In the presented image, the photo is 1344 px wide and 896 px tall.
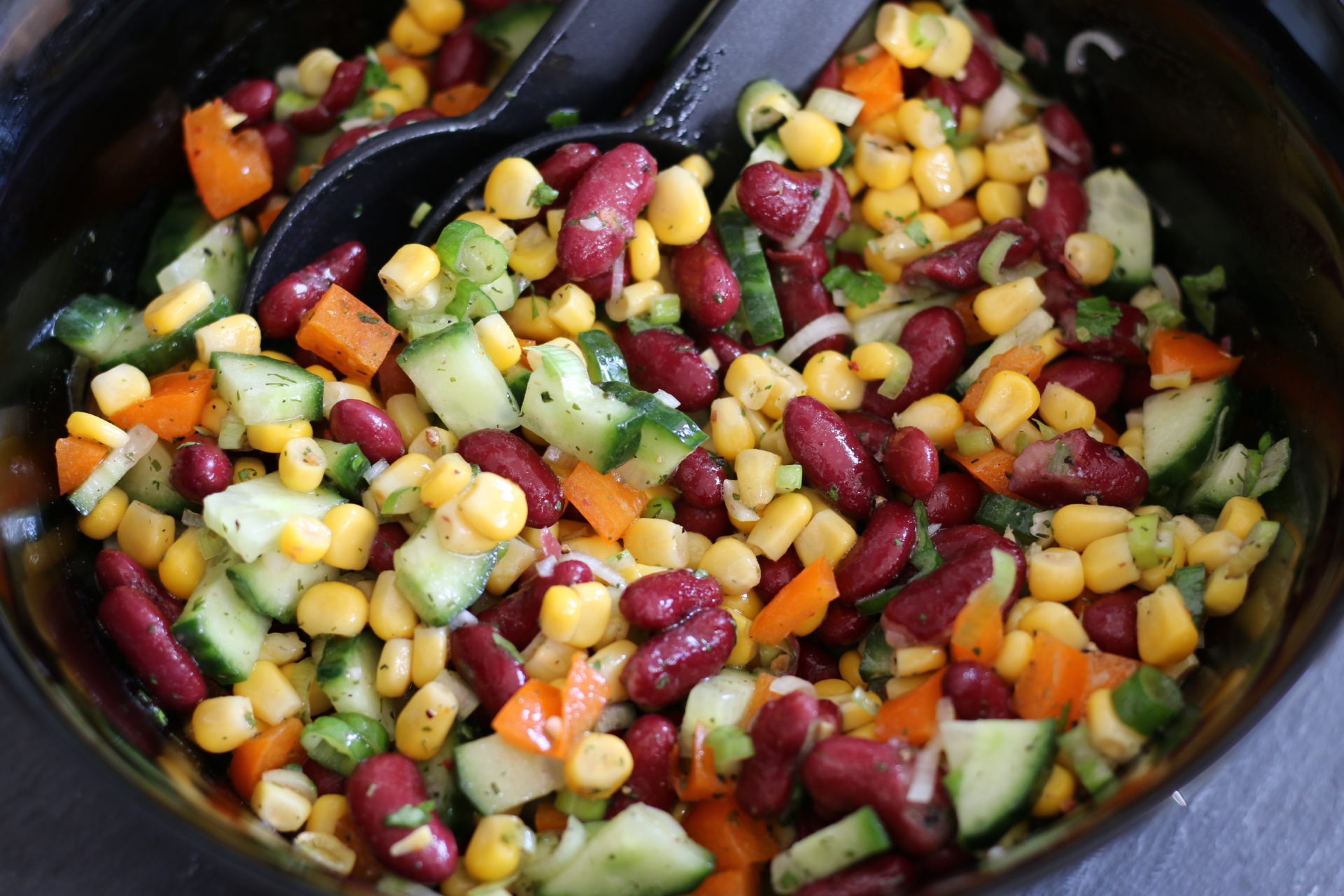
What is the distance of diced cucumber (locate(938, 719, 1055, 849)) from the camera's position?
156cm

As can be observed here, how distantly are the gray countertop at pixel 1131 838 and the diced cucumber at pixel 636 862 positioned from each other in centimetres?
69

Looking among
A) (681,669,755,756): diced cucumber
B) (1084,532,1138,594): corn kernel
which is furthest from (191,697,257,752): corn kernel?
(1084,532,1138,594): corn kernel

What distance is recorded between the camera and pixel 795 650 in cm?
200

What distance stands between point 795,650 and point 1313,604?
0.84 meters

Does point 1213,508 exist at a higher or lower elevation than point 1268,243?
lower

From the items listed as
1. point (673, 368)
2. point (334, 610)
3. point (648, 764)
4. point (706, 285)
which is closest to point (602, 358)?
point (673, 368)

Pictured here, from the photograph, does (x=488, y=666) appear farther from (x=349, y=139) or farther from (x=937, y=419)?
(x=349, y=139)

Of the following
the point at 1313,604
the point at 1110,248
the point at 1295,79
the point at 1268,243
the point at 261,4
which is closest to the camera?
the point at 1313,604

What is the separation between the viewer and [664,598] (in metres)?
1.82

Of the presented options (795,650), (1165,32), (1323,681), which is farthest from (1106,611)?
(1165,32)

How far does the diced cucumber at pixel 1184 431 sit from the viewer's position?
6.72ft

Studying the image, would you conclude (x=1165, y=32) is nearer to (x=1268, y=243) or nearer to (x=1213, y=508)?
(x=1268, y=243)

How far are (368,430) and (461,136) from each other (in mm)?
726

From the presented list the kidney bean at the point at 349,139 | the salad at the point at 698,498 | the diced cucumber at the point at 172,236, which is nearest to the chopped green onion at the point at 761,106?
the salad at the point at 698,498
